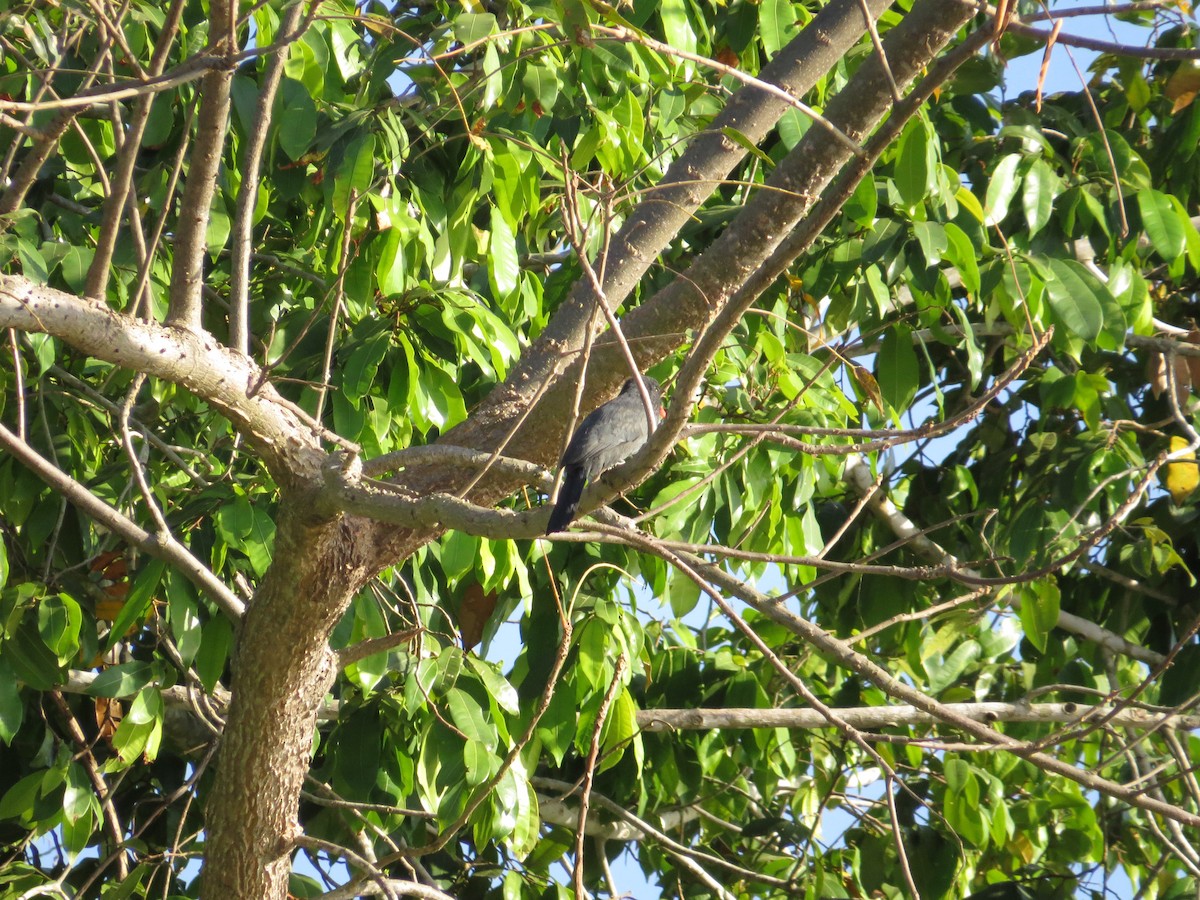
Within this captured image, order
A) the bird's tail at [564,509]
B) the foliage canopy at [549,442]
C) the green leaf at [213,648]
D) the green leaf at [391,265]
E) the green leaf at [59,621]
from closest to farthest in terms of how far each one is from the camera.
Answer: the bird's tail at [564,509]
the foliage canopy at [549,442]
the green leaf at [391,265]
the green leaf at [59,621]
the green leaf at [213,648]

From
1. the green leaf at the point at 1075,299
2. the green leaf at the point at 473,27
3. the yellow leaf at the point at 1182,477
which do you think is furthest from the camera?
the yellow leaf at the point at 1182,477

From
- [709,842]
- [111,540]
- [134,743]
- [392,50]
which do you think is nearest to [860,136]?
[392,50]

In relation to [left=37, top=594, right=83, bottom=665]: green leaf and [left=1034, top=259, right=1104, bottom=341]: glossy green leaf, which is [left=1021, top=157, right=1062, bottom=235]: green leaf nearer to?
[left=1034, top=259, right=1104, bottom=341]: glossy green leaf

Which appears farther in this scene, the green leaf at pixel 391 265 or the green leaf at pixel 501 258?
the green leaf at pixel 501 258

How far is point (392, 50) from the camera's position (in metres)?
3.05

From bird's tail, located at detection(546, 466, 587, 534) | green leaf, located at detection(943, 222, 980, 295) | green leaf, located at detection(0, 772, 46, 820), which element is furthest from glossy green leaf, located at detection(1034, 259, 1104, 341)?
green leaf, located at detection(0, 772, 46, 820)

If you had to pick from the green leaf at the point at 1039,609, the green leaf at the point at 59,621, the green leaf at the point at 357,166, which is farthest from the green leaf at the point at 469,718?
the green leaf at the point at 1039,609

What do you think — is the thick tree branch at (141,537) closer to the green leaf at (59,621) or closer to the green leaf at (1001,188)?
the green leaf at (59,621)

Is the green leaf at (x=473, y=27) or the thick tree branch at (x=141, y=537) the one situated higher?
the green leaf at (x=473, y=27)

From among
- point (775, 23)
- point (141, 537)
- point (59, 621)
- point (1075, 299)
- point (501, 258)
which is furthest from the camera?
point (1075, 299)

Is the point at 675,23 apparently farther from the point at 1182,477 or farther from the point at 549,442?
the point at 1182,477

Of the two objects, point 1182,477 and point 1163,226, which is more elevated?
point 1163,226

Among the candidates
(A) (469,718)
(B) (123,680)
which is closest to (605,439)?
(A) (469,718)

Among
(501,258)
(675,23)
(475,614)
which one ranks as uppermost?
(675,23)
